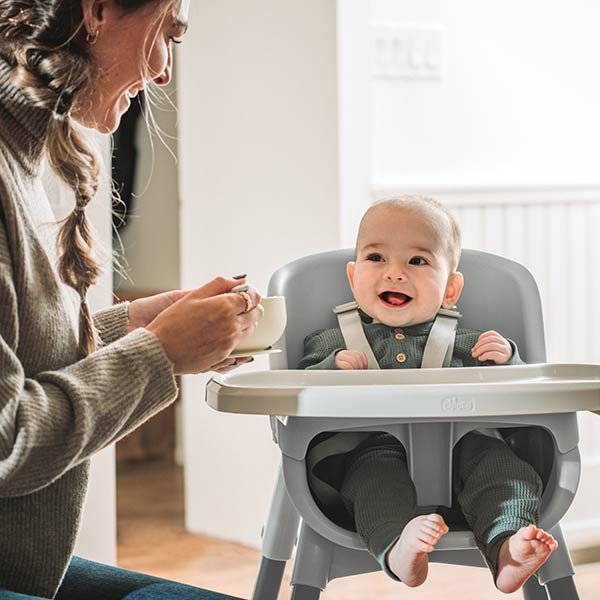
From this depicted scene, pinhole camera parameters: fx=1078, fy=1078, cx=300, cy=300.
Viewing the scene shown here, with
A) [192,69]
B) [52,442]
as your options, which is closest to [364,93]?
[192,69]

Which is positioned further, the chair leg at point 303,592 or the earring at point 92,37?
the chair leg at point 303,592

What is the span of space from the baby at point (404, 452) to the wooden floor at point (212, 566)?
0.95 metres

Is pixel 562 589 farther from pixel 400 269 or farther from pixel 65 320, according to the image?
pixel 65 320

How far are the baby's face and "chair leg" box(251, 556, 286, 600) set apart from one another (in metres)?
0.41

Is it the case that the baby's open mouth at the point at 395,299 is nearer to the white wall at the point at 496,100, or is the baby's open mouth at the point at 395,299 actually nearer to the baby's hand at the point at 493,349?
the baby's hand at the point at 493,349

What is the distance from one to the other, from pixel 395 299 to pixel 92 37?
2.34ft

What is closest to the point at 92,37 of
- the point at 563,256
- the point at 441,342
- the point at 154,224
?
the point at 441,342

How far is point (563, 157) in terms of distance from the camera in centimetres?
297

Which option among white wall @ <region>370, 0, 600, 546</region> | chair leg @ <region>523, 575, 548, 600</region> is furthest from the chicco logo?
white wall @ <region>370, 0, 600, 546</region>

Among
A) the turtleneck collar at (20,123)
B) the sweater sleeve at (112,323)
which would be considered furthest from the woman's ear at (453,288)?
the turtleneck collar at (20,123)

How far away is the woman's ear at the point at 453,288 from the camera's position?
173 centimetres

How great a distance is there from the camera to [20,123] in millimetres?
1129

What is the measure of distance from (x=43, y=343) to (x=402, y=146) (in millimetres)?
1789

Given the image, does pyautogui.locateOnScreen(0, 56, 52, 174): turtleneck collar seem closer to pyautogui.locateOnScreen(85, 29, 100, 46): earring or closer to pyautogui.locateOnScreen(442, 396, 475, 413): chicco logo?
pyautogui.locateOnScreen(85, 29, 100, 46): earring
